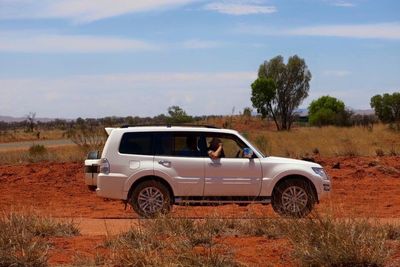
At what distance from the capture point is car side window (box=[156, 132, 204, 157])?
14164mm

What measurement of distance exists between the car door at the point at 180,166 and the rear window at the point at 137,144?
0.54 feet

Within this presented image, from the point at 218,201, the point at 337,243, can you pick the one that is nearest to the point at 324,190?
the point at 218,201

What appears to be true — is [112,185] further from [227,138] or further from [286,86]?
[286,86]

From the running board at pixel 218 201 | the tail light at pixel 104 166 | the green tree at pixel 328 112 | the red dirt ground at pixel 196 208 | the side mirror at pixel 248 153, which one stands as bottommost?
the red dirt ground at pixel 196 208

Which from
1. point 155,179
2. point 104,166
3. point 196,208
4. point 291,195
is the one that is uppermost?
point 104,166

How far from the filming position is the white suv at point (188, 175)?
1391 centimetres

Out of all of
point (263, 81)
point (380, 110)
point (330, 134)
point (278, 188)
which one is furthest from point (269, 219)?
point (380, 110)

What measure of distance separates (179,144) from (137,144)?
871 millimetres

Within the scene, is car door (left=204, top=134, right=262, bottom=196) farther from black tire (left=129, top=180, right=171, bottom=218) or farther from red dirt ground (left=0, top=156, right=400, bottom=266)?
black tire (left=129, top=180, right=171, bottom=218)

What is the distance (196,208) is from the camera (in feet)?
49.4

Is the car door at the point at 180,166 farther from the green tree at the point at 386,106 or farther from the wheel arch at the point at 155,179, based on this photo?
the green tree at the point at 386,106

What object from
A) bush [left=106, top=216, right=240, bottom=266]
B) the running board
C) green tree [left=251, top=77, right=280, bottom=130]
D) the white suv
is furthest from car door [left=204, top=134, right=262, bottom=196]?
green tree [left=251, top=77, right=280, bottom=130]

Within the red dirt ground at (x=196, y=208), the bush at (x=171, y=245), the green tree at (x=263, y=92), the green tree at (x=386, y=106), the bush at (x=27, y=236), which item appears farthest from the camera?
the green tree at (x=386, y=106)

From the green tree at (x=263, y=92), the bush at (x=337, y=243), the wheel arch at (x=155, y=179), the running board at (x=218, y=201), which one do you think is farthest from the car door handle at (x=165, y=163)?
the green tree at (x=263, y=92)
